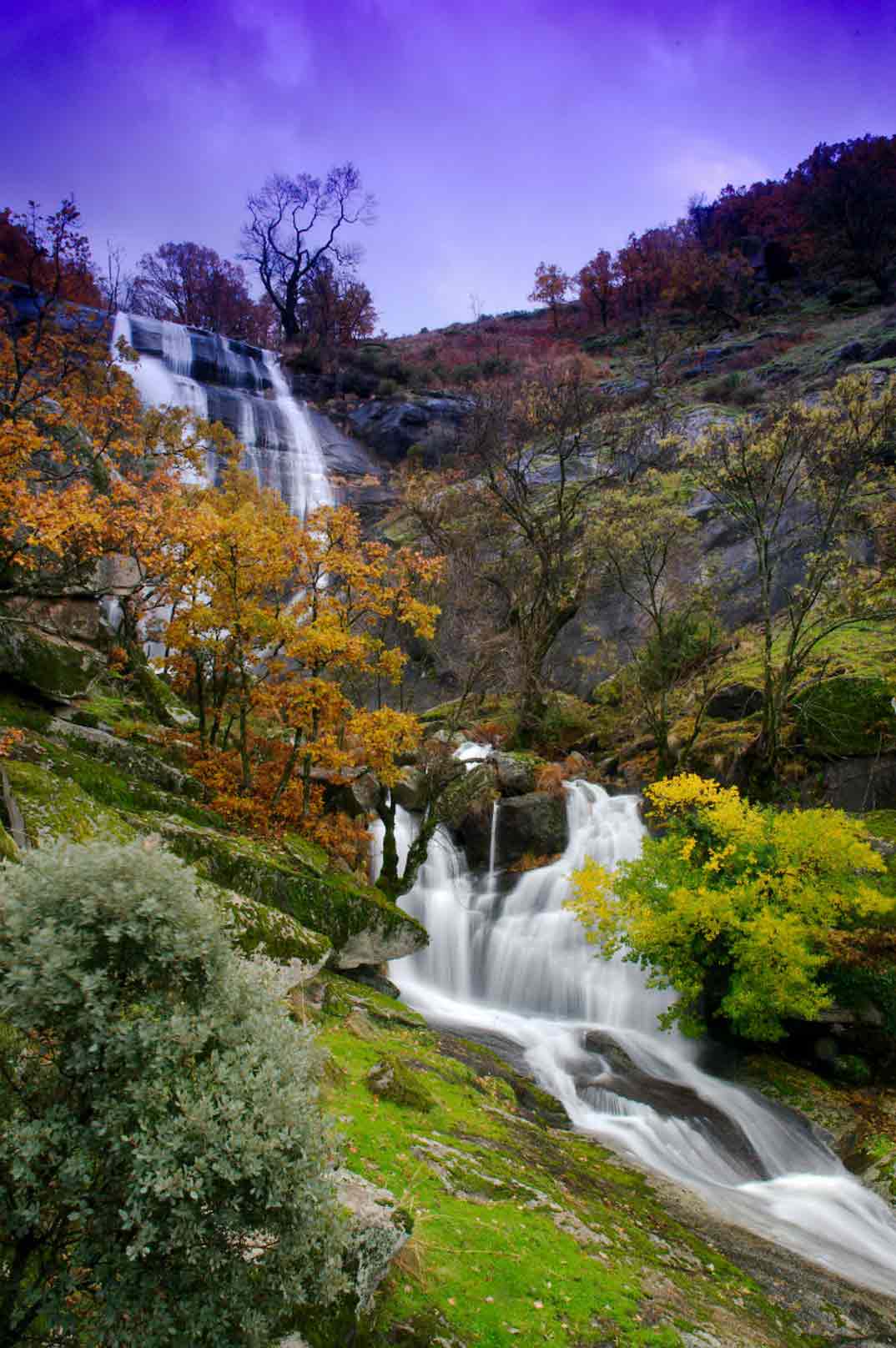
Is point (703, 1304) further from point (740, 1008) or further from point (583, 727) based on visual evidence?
point (583, 727)

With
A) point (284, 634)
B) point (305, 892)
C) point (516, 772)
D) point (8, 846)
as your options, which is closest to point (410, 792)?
point (516, 772)

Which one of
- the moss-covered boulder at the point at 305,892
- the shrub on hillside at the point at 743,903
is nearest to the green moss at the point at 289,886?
the moss-covered boulder at the point at 305,892

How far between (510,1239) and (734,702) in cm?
1828

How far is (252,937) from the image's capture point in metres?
7.68

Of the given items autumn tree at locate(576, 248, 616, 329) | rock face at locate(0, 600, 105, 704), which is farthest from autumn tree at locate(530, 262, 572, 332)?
rock face at locate(0, 600, 105, 704)

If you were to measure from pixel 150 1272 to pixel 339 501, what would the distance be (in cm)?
4141

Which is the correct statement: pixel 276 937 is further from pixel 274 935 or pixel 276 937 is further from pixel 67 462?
pixel 67 462

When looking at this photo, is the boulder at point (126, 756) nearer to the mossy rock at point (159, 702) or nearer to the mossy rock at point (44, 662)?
the mossy rock at point (44, 662)

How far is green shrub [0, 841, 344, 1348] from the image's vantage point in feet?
8.95

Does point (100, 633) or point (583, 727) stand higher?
point (100, 633)

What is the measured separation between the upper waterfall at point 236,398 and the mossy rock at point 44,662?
87.4 feet

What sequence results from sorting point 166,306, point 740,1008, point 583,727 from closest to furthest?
point 740,1008 → point 583,727 → point 166,306

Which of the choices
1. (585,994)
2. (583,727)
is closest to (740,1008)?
(585,994)

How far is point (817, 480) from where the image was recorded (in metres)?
16.1
